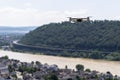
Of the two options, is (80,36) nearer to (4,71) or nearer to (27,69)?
(27,69)

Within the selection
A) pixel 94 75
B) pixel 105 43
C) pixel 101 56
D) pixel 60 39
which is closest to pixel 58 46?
pixel 60 39

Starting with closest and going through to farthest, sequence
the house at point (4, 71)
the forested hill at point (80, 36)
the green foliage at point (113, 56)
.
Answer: the house at point (4, 71), the green foliage at point (113, 56), the forested hill at point (80, 36)

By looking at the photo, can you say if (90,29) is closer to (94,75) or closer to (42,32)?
(42,32)

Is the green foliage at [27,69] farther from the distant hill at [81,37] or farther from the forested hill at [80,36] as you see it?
the forested hill at [80,36]

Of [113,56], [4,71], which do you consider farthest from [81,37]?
[4,71]

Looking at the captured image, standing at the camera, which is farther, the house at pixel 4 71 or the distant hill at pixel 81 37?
the distant hill at pixel 81 37

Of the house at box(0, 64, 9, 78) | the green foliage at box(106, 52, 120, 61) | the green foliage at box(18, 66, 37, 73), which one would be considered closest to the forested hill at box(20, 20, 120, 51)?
the green foliage at box(106, 52, 120, 61)

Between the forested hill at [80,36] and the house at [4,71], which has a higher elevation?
the forested hill at [80,36]

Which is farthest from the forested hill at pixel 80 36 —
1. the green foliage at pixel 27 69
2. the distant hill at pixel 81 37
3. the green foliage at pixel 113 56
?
the green foliage at pixel 27 69
